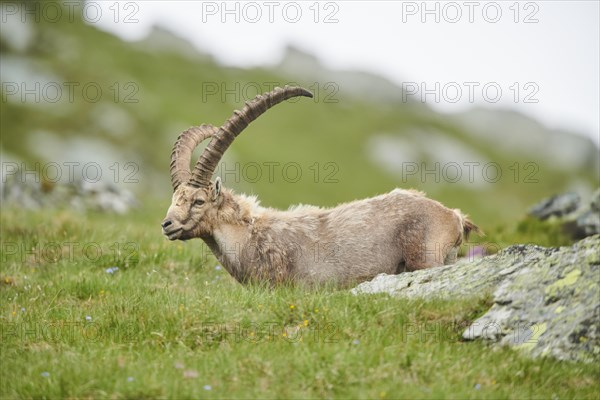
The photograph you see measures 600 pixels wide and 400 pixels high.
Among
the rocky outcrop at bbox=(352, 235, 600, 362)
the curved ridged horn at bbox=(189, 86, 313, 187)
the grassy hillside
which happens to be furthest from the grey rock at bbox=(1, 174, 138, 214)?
the rocky outcrop at bbox=(352, 235, 600, 362)

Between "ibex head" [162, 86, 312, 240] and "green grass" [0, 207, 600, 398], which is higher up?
"ibex head" [162, 86, 312, 240]

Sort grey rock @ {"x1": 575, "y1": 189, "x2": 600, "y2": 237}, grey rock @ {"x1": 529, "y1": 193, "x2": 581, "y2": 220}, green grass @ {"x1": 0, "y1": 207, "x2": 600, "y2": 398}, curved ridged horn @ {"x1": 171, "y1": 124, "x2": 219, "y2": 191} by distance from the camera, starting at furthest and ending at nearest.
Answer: grey rock @ {"x1": 529, "y1": 193, "x2": 581, "y2": 220} < grey rock @ {"x1": 575, "y1": 189, "x2": 600, "y2": 237} < curved ridged horn @ {"x1": 171, "y1": 124, "x2": 219, "y2": 191} < green grass @ {"x1": 0, "y1": 207, "x2": 600, "y2": 398}

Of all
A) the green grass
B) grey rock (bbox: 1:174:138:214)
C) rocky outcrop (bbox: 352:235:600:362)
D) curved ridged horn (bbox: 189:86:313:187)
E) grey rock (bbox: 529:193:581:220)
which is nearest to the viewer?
the green grass

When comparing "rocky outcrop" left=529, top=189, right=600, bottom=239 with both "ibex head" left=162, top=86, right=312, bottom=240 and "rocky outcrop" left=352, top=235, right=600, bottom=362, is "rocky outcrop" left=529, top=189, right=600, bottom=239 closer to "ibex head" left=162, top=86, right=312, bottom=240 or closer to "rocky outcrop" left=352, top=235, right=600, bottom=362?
"rocky outcrop" left=352, top=235, right=600, bottom=362

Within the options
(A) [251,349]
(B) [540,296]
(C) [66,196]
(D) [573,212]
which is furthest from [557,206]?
(C) [66,196]

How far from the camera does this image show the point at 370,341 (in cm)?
796

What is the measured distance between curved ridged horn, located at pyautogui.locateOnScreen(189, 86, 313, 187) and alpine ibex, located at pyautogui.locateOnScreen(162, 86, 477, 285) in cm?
2

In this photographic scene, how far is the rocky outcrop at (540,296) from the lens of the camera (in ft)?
24.9

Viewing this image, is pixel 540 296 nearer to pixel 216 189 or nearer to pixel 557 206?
pixel 216 189

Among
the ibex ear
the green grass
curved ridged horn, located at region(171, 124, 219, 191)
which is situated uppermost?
curved ridged horn, located at region(171, 124, 219, 191)

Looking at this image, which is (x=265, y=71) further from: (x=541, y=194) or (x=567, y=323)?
(x=567, y=323)

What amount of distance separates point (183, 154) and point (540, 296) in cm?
650

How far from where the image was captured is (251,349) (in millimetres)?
Result: 7801

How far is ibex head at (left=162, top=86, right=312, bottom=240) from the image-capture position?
1110 cm
